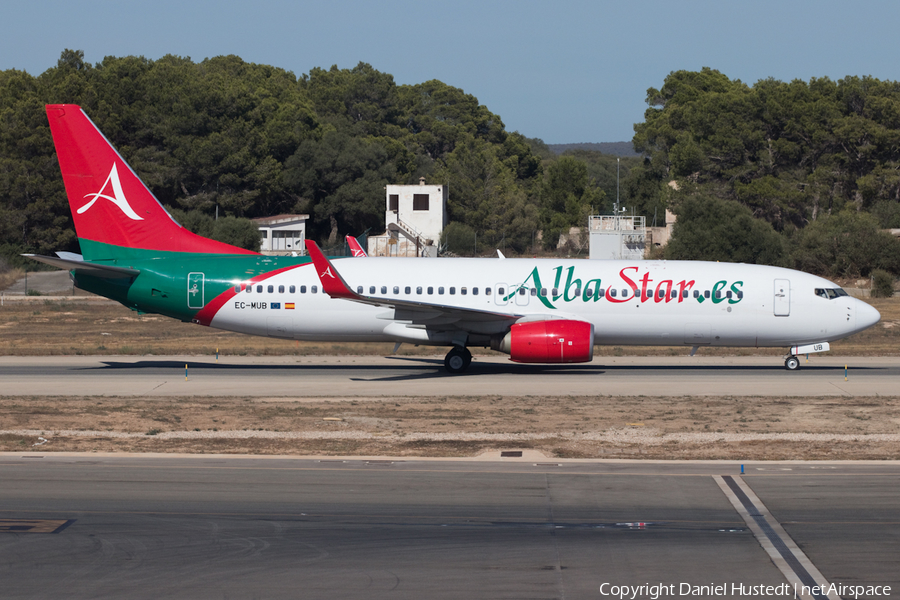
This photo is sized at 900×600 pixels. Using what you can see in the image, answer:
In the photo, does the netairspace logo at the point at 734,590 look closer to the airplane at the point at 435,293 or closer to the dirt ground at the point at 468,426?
the dirt ground at the point at 468,426

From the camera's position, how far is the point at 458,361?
29203 mm

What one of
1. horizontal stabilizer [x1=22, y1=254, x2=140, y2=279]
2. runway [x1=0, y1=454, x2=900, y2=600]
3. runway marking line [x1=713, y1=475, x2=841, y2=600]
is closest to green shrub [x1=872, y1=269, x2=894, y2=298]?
runway [x1=0, y1=454, x2=900, y2=600]

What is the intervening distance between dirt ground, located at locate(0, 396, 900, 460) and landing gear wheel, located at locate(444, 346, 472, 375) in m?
5.56

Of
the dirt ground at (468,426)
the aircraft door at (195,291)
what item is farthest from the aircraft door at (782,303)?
the aircraft door at (195,291)

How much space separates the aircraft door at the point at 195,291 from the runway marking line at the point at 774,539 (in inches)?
738

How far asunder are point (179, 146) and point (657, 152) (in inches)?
2324

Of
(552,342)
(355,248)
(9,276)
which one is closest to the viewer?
(552,342)

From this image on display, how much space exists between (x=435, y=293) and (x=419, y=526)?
17.0 meters

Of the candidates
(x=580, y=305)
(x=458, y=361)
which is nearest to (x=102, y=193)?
(x=458, y=361)

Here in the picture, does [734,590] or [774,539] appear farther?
[774,539]

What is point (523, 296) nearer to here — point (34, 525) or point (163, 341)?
point (163, 341)

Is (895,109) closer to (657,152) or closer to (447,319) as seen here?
(657,152)

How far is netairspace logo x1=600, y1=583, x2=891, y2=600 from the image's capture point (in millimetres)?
9867

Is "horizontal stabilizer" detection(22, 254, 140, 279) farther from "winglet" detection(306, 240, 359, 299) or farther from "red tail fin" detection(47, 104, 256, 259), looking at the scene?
"winglet" detection(306, 240, 359, 299)
